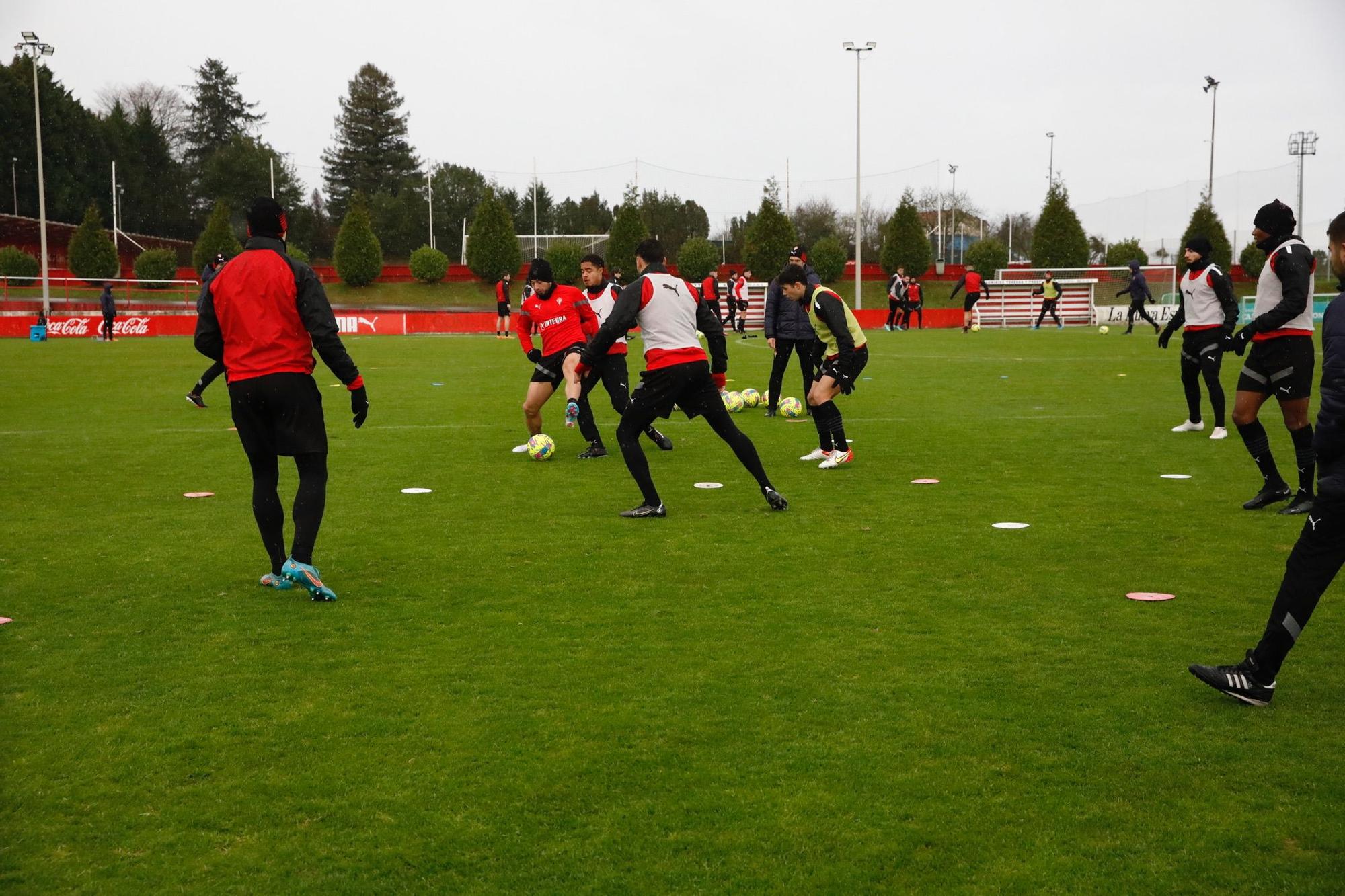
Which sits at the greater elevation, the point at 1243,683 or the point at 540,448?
the point at 540,448

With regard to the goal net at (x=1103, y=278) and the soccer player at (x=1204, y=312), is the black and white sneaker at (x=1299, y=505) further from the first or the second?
the goal net at (x=1103, y=278)

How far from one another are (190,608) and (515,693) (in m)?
2.41

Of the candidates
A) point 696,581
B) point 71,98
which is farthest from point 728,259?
point 696,581

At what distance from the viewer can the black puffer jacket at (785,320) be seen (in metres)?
15.2

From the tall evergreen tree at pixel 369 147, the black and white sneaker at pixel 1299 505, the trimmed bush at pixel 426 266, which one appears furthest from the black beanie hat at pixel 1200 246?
the tall evergreen tree at pixel 369 147

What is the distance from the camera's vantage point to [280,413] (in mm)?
6672

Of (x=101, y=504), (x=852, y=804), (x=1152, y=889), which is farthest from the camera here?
(x=101, y=504)

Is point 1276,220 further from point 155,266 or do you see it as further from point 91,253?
point 91,253

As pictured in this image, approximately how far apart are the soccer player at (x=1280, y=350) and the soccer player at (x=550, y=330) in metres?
5.99

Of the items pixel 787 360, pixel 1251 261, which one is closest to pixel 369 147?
pixel 1251 261

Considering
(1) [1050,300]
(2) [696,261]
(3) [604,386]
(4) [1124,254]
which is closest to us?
(3) [604,386]

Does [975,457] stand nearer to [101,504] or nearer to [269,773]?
[101,504]

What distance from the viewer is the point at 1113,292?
54.8m

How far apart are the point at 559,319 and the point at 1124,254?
6530 centimetres
